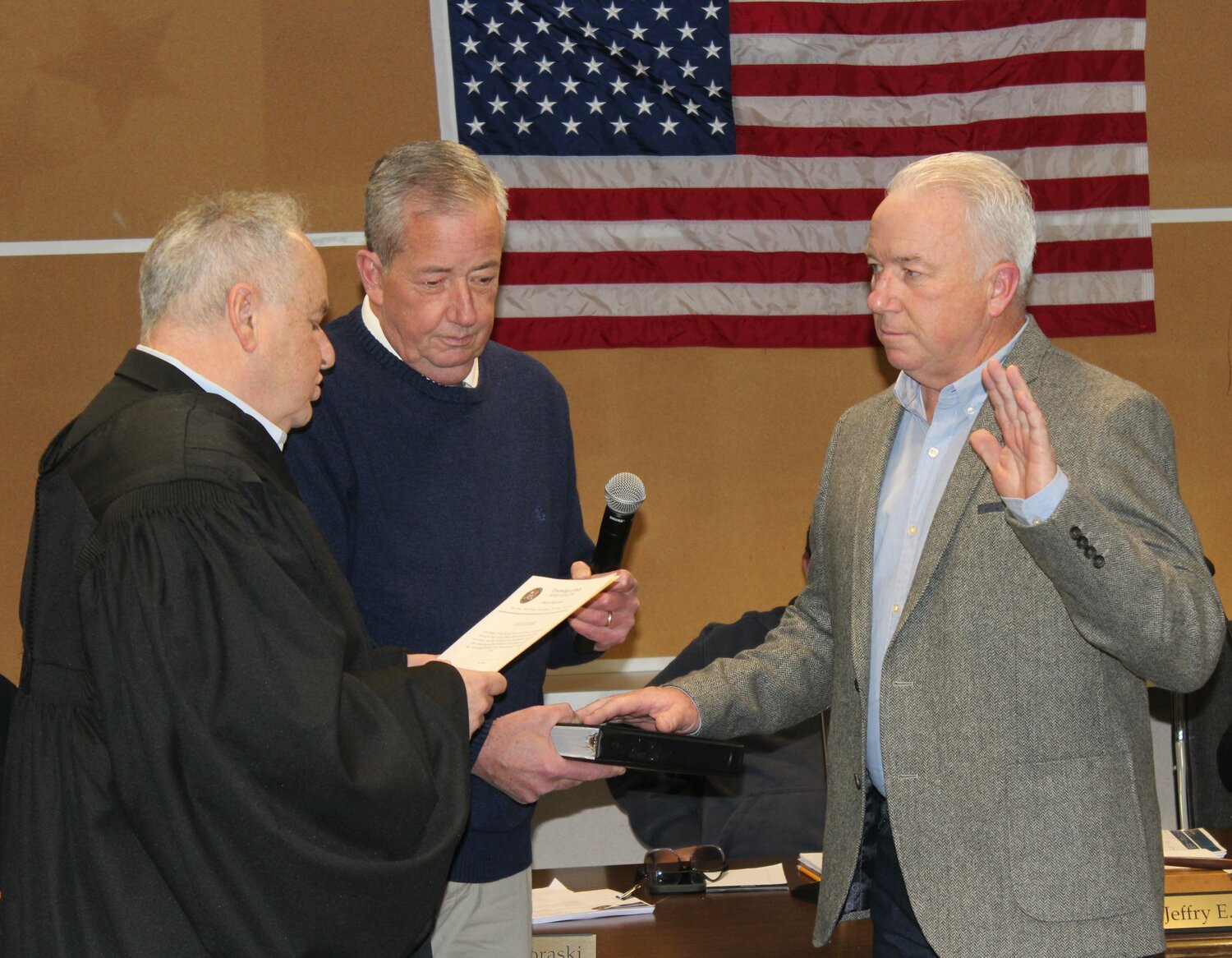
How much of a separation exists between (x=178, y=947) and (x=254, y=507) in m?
0.61

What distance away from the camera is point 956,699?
6.41 feet

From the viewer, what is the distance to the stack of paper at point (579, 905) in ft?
9.12

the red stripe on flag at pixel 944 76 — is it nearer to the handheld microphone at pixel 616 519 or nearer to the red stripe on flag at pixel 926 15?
the red stripe on flag at pixel 926 15

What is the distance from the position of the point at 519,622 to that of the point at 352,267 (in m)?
3.10

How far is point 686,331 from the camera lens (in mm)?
4883

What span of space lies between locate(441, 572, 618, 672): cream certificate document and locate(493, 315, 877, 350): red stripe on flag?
264cm

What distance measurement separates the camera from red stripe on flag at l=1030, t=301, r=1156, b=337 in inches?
193

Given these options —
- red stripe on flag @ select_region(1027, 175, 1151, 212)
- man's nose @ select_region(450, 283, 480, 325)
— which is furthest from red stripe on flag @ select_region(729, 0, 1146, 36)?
man's nose @ select_region(450, 283, 480, 325)

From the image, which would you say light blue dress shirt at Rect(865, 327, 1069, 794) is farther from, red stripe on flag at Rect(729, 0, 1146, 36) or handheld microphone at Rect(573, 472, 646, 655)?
red stripe on flag at Rect(729, 0, 1146, 36)

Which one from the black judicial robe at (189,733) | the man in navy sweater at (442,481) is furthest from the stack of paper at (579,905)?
the black judicial robe at (189,733)

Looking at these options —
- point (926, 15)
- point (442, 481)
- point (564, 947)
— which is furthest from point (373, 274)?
point (926, 15)

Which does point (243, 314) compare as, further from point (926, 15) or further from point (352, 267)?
point (926, 15)

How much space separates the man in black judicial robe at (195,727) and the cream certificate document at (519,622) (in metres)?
0.26

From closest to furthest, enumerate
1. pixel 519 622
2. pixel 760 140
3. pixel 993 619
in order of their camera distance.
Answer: pixel 993 619 → pixel 519 622 → pixel 760 140
